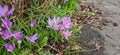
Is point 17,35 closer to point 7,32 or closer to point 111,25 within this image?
point 7,32

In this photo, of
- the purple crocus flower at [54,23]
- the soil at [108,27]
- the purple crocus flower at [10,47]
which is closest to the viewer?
the purple crocus flower at [10,47]

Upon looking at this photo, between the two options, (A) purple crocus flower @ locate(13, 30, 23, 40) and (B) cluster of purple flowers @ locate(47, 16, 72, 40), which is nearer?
(A) purple crocus flower @ locate(13, 30, 23, 40)

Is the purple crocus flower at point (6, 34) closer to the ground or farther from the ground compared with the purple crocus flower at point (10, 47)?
farther from the ground

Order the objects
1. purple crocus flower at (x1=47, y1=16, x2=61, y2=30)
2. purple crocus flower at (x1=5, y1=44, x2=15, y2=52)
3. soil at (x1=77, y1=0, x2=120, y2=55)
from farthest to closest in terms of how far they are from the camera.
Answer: soil at (x1=77, y1=0, x2=120, y2=55) < purple crocus flower at (x1=47, y1=16, x2=61, y2=30) < purple crocus flower at (x1=5, y1=44, x2=15, y2=52)

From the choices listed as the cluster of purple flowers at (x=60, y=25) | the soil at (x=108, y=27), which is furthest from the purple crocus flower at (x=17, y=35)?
the soil at (x=108, y=27)

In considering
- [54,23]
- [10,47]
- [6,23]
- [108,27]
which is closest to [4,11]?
[6,23]

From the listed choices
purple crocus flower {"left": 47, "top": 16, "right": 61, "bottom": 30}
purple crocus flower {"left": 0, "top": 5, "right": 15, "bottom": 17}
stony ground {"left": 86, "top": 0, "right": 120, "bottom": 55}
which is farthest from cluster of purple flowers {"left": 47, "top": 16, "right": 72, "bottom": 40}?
stony ground {"left": 86, "top": 0, "right": 120, "bottom": 55}

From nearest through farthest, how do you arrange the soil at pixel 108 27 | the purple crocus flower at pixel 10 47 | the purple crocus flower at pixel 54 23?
the purple crocus flower at pixel 10 47 → the purple crocus flower at pixel 54 23 → the soil at pixel 108 27

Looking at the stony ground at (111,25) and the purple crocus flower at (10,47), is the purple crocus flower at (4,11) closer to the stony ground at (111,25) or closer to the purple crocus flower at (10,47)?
the purple crocus flower at (10,47)

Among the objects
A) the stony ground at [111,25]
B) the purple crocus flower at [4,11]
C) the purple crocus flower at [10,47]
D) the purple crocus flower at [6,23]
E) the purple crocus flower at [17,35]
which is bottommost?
the stony ground at [111,25]

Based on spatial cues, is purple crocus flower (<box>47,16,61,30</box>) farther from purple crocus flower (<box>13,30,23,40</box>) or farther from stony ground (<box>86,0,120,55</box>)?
stony ground (<box>86,0,120,55</box>)
